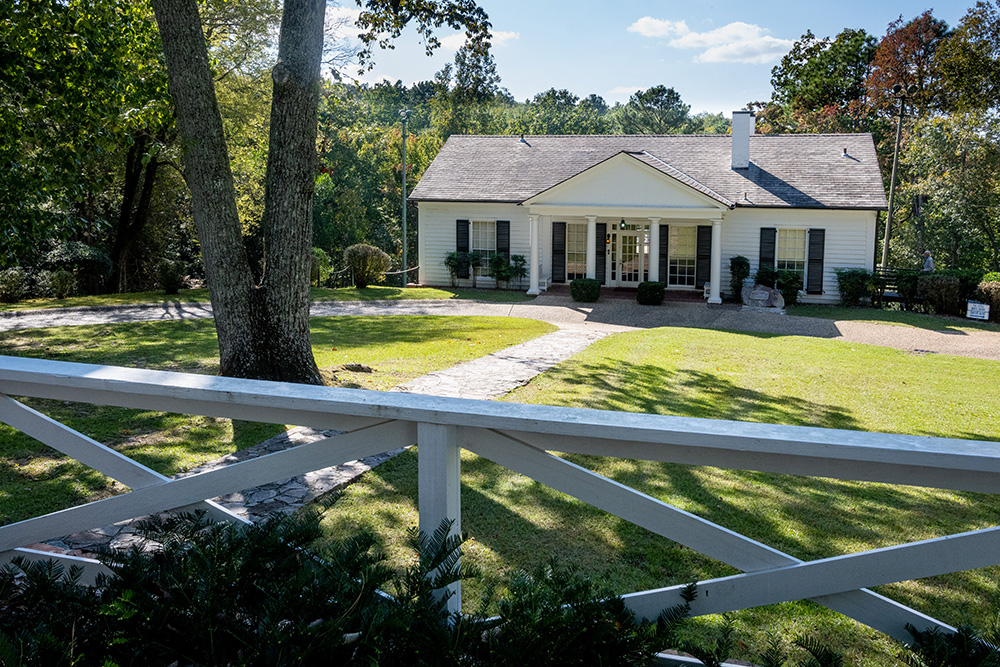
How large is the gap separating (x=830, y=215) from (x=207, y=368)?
19.8m

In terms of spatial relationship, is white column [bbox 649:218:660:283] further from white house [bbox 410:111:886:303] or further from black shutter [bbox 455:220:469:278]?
black shutter [bbox 455:220:469:278]

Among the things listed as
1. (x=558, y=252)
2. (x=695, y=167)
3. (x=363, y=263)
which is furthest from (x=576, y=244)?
(x=363, y=263)

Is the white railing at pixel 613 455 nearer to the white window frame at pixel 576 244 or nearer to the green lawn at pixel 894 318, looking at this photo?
the green lawn at pixel 894 318

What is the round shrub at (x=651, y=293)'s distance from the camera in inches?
847

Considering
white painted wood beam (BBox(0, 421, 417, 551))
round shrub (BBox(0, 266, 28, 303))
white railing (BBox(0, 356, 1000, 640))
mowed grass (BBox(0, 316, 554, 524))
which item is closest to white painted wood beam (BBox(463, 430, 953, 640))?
white railing (BBox(0, 356, 1000, 640))

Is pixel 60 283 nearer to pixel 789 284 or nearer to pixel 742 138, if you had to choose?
pixel 789 284

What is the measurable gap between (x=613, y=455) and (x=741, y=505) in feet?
12.9

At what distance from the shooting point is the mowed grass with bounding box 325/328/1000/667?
4.12m

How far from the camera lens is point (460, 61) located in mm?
12727

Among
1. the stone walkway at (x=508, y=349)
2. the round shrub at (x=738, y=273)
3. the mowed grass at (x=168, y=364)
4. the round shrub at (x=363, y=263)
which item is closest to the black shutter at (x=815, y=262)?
the round shrub at (x=738, y=273)

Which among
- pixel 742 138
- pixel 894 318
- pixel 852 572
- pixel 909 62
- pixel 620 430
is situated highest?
pixel 909 62

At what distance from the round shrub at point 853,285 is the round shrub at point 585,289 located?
25.3 ft

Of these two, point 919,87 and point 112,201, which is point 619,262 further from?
point 919,87

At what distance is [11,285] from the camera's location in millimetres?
18672
